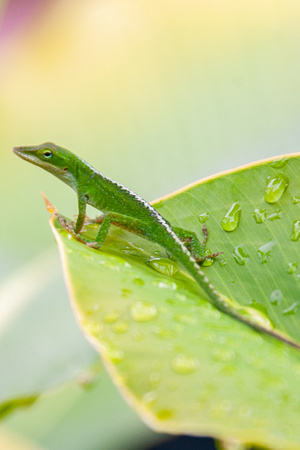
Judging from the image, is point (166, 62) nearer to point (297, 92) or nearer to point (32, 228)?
point (297, 92)

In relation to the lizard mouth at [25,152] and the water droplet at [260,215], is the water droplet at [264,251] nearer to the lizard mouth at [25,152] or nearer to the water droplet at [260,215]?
the water droplet at [260,215]

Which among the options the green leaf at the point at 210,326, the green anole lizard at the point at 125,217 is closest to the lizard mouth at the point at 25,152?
the green anole lizard at the point at 125,217

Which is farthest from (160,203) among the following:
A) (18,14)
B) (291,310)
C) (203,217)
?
(18,14)

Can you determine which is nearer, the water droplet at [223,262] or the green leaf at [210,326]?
the green leaf at [210,326]

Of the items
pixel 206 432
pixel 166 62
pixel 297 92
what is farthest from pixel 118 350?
pixel 166 62

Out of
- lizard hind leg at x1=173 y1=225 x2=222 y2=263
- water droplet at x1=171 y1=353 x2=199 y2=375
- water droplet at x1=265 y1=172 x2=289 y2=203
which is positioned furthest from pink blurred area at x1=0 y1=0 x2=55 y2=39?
water droplet at x1=171 y1=353 x2=199 y2=375

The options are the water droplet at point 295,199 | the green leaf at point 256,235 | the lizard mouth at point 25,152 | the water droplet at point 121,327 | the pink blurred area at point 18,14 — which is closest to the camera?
the water droplet at point 121,327
